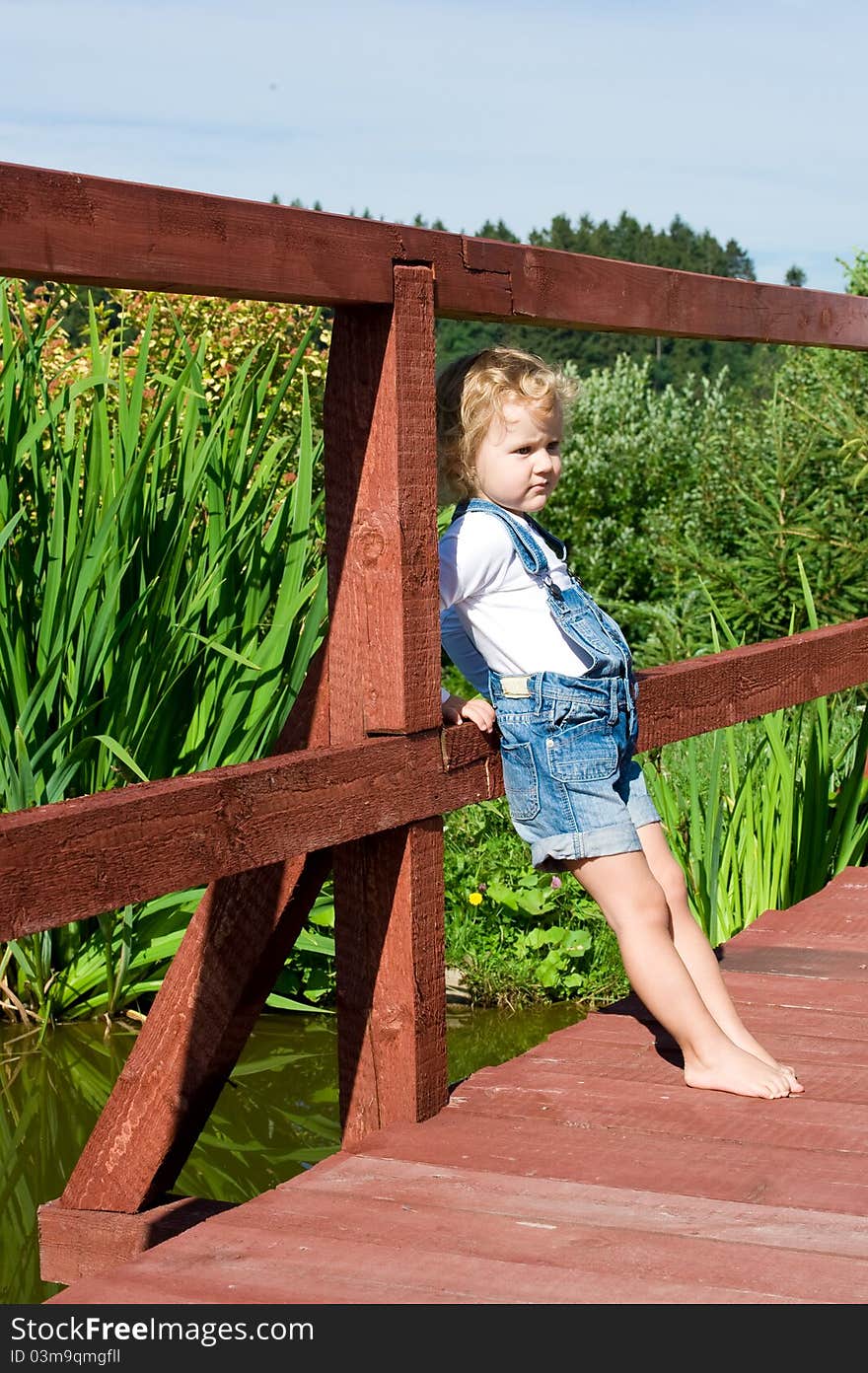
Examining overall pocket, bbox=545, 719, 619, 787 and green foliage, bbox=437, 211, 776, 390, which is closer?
overall pocket, bbox=545, 719, 619, 787

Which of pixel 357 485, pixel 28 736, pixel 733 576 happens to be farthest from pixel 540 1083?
pixel 733 576

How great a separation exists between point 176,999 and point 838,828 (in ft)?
8.06

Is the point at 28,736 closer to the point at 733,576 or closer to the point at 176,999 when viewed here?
the point at 176,999

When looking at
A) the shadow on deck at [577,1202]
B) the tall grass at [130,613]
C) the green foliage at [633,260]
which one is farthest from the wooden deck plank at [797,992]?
the green foliage at [633,260]

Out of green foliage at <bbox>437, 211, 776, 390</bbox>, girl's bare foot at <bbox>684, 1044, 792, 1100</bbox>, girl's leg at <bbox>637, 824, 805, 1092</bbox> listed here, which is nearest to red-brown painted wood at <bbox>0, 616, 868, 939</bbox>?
girl's leg at <bbox>637, 824, 805, 1092</bbox>

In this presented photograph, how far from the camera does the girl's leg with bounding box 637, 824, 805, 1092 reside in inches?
105

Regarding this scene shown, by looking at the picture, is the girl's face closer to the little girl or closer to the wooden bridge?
the little girl

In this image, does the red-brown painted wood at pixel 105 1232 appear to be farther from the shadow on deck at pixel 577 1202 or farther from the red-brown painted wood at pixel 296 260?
the red-brown painted wood at pixel 296 260

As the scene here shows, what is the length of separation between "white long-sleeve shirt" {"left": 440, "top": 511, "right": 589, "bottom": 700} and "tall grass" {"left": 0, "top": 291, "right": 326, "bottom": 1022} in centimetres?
135

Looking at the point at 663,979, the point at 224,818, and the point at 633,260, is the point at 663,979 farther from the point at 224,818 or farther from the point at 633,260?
the point at 633,260

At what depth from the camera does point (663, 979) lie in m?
2.54

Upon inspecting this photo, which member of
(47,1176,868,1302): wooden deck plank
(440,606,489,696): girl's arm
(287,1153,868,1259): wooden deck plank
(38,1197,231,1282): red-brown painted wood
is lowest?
(38,1197,231,1282): red-brown painted wood

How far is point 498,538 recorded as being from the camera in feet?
8.34

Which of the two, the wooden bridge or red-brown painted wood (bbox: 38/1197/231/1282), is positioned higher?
the wooden bridge
